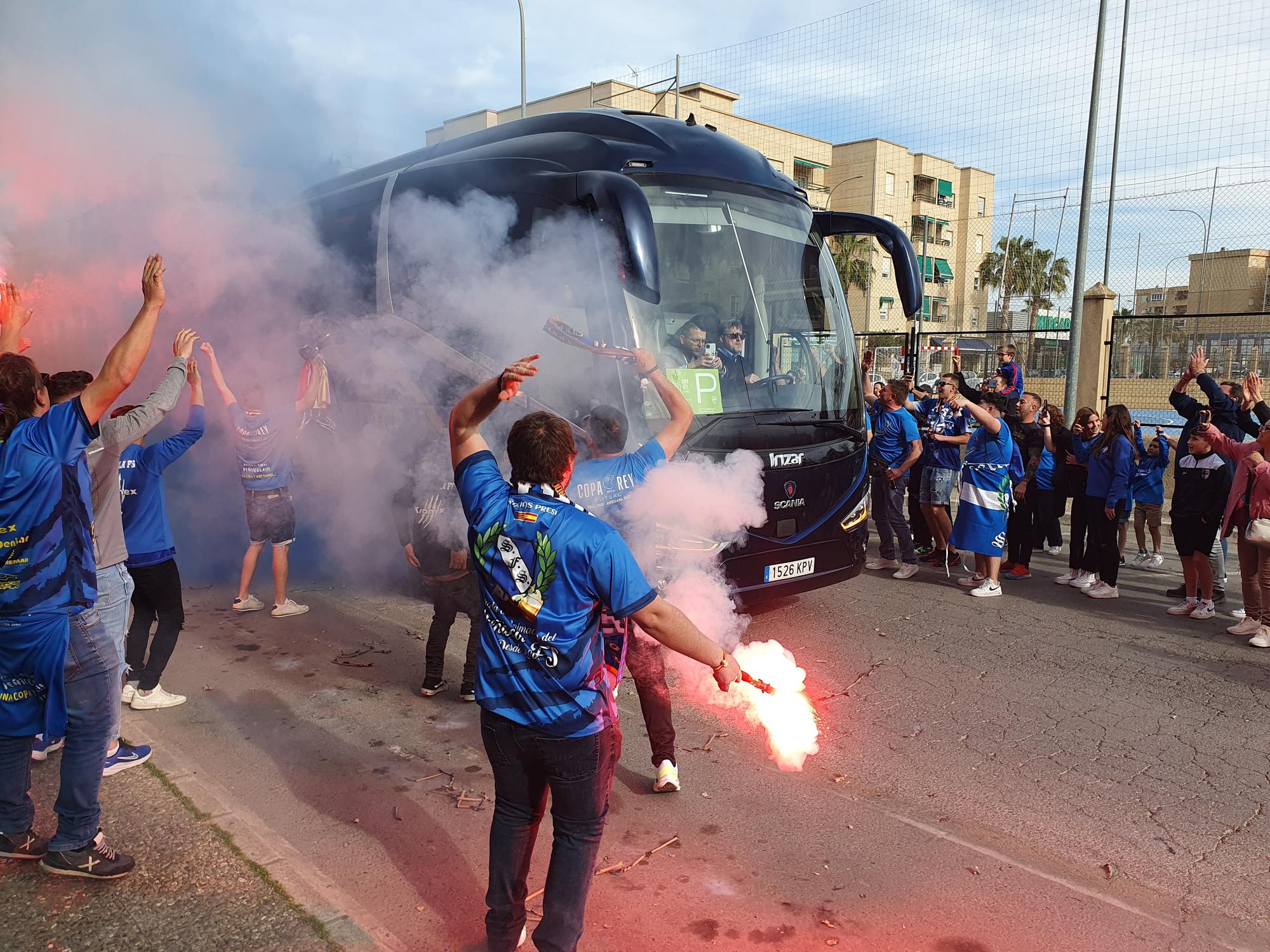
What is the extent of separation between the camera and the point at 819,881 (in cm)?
329

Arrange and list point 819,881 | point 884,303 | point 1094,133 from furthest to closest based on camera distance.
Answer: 1. point 884,303
2. point 1094,133
3. point 819,881

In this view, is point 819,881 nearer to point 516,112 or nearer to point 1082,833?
point 1082,833

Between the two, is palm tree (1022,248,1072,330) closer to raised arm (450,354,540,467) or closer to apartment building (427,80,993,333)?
apartment building (427,80,993,333)

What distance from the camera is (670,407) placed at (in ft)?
13.1

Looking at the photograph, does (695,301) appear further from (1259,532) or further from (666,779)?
(1259,532)

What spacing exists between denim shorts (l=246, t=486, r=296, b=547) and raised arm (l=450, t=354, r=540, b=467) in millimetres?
4253

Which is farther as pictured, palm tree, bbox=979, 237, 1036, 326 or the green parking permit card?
palm tree, bbox=979, 237, 1036, 326

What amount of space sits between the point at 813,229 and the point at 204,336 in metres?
5.39

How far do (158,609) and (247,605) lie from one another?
192cm

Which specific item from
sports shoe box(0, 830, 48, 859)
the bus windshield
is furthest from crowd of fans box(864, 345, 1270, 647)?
sports shoe box(0, 830, 48, 859)

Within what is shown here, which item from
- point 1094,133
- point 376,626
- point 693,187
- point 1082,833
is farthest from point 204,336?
point 1094,133

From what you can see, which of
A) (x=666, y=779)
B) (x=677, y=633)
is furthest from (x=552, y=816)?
(x=666, y=779)

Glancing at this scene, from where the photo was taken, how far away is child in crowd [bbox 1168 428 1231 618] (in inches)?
269

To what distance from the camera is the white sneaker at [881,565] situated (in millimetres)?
8680
